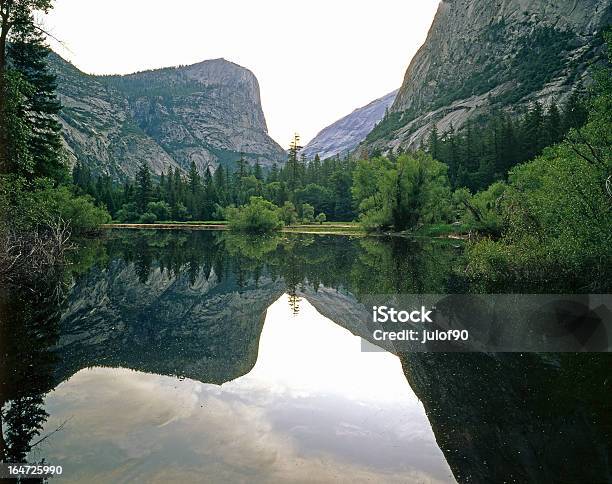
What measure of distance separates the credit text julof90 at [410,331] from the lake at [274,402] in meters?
0.92

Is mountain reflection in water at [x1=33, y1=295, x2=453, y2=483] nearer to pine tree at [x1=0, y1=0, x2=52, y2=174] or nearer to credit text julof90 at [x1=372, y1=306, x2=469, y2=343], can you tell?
credit text julof90 at [x1=372, y1=306, x2=469, y2=343]

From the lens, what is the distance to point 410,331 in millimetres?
15922

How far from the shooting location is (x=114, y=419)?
29.0 feet

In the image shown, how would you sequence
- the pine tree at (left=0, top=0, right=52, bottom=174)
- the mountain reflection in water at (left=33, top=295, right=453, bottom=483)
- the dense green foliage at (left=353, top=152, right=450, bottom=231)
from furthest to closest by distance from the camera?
the dense green foliage at (left=353, top=152, right=450, bottom=231)
the pine tree at (left=0, top=0, right=52, bottom=174)
the mountain reflection in water at (left=33, top=295, right=453, bottom=483)

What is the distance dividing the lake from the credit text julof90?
92cm

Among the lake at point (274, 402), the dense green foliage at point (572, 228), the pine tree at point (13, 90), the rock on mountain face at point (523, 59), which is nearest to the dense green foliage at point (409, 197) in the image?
the dense green foliage at point (572, 228)

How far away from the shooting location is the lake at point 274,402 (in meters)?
7.20

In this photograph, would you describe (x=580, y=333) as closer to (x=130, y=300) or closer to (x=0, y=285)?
(x=130, y=300)

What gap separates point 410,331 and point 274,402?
23.6 ft

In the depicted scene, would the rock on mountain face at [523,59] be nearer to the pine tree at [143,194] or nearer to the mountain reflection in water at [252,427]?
the pine tree at [143,194]

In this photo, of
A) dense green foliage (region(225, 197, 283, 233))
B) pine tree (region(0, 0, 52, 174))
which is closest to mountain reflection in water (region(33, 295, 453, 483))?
pine tree (region(0, 0, 52, 174))

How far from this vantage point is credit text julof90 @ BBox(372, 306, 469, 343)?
14.9 metres

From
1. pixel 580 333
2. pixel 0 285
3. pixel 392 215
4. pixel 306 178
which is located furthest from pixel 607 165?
pixel 306 178

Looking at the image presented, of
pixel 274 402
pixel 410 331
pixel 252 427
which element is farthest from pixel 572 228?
pixel 252 427
